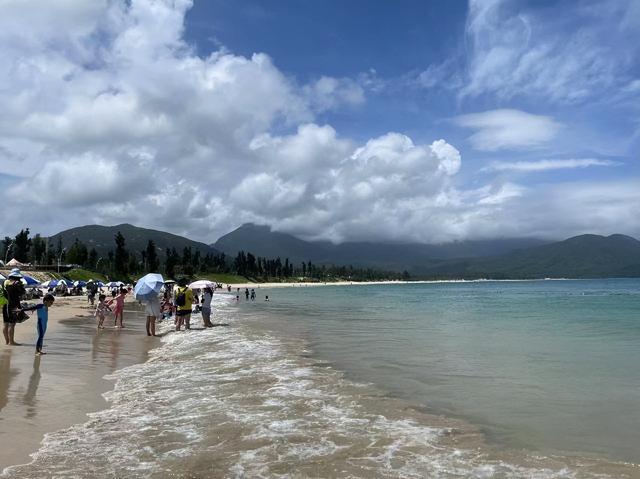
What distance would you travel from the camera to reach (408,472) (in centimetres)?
677

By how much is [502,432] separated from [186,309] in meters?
20.2

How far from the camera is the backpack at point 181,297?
2631 cm

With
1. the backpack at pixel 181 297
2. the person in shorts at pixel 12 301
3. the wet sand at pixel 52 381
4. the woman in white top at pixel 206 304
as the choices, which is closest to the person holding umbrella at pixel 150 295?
the wet sand at pixel 52 381

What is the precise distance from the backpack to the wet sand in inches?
141

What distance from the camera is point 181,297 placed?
26.4 metres

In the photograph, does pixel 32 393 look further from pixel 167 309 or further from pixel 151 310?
pixel 167 309

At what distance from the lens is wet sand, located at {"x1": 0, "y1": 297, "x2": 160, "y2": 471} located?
8.12 m

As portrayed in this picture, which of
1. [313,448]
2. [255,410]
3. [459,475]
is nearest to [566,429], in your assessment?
[459,475]

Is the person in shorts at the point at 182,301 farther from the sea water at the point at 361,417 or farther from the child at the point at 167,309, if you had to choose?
the child at the point at 167,309

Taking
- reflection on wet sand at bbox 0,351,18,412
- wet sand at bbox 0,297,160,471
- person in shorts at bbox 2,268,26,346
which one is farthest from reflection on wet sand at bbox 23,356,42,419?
person in shorts at bbox 2,268,26,346

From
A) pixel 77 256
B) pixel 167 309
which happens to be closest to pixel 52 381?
pixel 167 309

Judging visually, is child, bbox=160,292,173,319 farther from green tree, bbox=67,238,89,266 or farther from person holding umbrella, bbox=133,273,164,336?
green tree, bbox=67,238,89,266

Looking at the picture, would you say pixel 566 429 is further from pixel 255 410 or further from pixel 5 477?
pixel 5 477

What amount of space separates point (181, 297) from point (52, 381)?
14.4 metres
